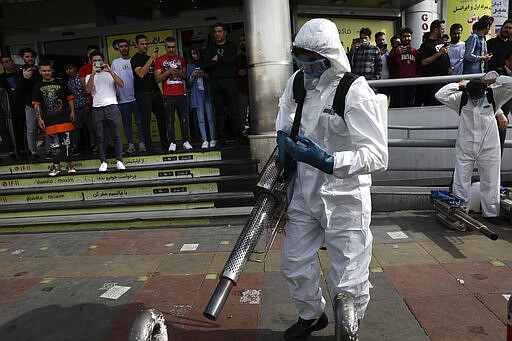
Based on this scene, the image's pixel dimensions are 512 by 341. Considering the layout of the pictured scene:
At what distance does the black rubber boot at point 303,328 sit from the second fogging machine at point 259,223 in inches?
26.7

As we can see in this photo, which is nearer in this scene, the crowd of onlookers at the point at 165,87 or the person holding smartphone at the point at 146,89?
the crowd of onlookers at the point at 165,87

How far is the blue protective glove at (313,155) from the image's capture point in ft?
7.07

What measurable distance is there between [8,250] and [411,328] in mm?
4799

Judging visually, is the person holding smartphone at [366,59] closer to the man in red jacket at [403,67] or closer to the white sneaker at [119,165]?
the man in red jacket at [403,67]

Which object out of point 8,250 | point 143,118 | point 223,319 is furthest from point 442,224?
point 8,250

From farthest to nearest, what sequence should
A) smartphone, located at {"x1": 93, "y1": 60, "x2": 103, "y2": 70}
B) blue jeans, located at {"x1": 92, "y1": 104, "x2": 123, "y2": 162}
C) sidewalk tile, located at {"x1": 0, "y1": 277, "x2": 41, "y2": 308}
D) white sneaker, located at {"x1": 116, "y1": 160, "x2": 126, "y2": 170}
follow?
white sneaker, located at {"x1": 116, "y1": 160, "x2": 126, "y2": 170}, blue jeans, located at {"x1": 92, "y1": 104, "x2": 123, "y2": 162}, smartphone, located at {"x1": 93, "y1": 60, "x2": 103, "y2": 70}, sidewalk tile, located at {"x1": 0, "y1": 277, "x2": 41, "y2": 308}

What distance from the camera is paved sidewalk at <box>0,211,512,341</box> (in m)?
3.00

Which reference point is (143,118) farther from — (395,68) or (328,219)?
(328,219)

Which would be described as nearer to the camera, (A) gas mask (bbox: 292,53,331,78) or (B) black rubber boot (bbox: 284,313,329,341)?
(A) gas mask (bbox: 292,53,331,78)

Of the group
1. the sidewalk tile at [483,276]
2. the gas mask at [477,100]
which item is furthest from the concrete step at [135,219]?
the gas mask at [477,100]

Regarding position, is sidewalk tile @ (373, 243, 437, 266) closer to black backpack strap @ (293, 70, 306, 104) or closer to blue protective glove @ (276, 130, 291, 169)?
A: blue protective glove @ (276, 130, 291, 169)

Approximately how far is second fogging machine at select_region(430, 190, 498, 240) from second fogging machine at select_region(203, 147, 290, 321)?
282cm

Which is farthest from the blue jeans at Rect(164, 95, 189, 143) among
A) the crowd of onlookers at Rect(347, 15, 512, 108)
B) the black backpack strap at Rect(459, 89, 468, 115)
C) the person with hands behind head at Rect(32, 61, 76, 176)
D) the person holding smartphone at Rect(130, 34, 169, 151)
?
the black backpack strap at Rect(459, 89, 468, 115)

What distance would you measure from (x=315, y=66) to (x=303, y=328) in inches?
67.0
